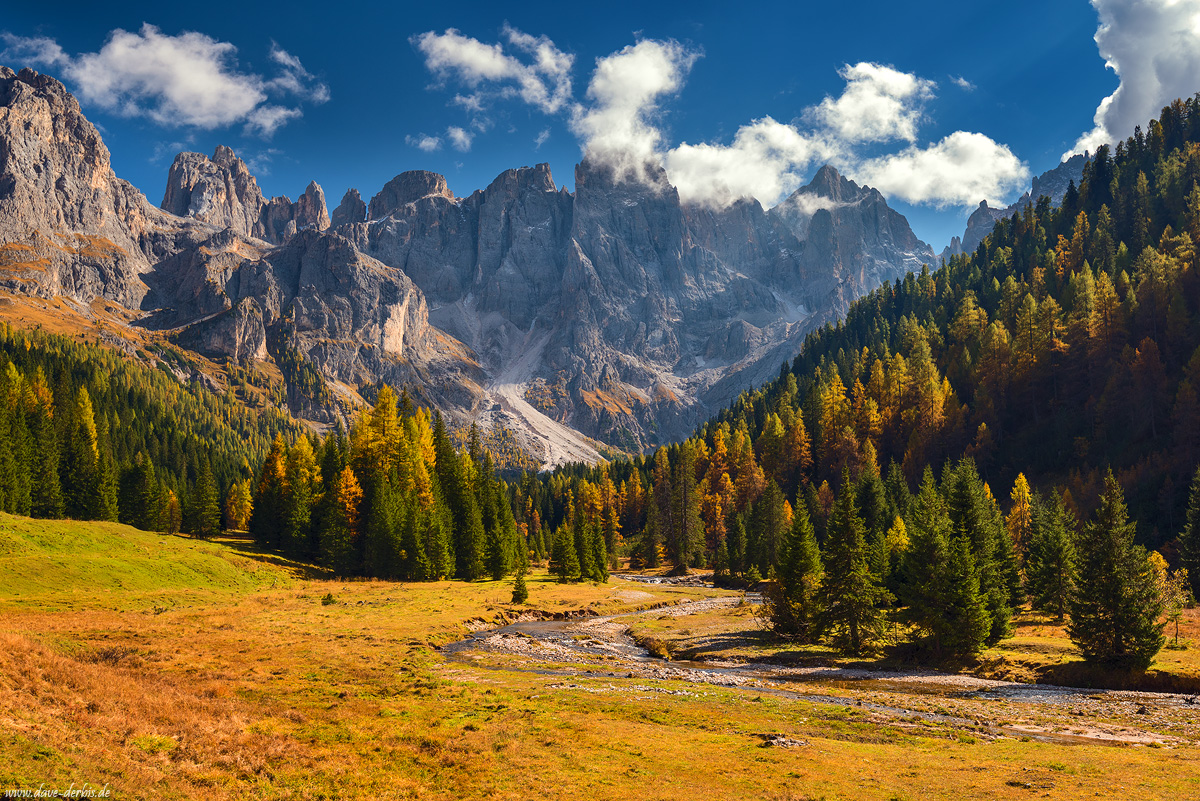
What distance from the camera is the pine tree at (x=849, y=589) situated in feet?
182

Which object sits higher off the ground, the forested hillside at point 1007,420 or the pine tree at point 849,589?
the forested hillside at point 1007,420

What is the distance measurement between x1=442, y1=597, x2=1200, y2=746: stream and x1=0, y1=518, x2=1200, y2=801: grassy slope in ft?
10.1

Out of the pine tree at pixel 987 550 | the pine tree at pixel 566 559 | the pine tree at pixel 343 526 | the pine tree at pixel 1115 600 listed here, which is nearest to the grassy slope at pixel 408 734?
the pine tree at pixel 1115 600

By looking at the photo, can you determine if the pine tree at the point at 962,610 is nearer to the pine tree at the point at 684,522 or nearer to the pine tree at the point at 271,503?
the pine tree at the point at 684,522

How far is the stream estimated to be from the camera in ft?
107

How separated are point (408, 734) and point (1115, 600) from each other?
4698 cm

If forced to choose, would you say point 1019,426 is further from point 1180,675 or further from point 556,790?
point 556,790

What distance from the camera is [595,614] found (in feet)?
256

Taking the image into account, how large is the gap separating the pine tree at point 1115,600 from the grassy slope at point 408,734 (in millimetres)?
20819

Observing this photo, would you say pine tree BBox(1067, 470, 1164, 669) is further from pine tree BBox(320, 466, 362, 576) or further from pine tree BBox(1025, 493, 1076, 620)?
pine tree BBox(320, 466, 362, 576)

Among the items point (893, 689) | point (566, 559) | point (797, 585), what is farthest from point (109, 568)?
point (893, 689)

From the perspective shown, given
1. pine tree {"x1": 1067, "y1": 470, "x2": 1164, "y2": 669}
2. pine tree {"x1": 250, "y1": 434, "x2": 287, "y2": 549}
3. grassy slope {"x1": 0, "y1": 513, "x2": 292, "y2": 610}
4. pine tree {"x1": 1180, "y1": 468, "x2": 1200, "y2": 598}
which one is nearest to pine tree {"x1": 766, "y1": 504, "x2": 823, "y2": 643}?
pine tree {"x1": 1067, "y1": 470, "x2": 1164, "y2": 669}

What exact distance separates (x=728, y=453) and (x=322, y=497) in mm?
109188

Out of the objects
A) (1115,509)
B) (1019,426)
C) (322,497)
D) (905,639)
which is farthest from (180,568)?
(1019,426)
